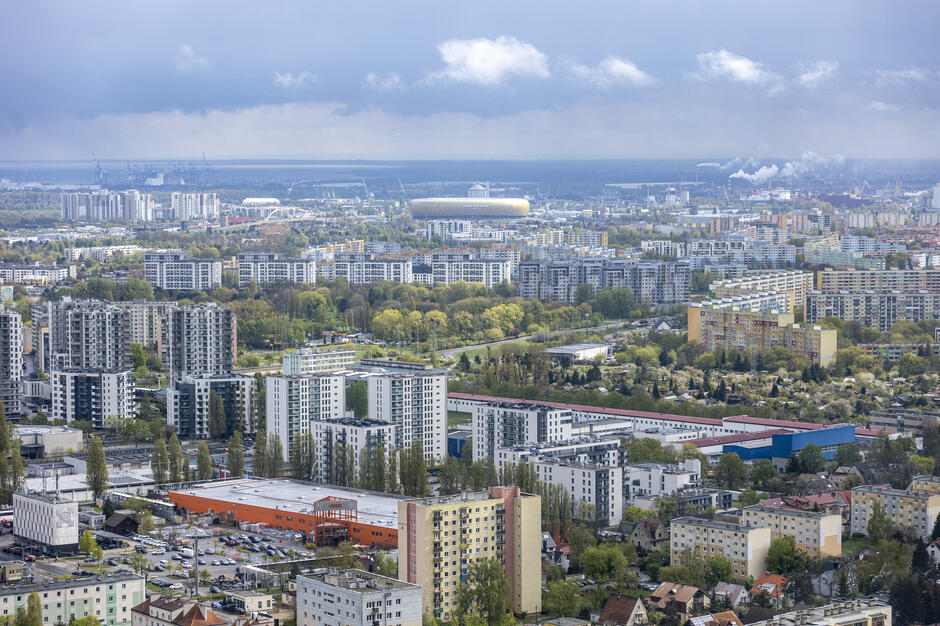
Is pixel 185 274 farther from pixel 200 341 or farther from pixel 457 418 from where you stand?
pixel 457 418

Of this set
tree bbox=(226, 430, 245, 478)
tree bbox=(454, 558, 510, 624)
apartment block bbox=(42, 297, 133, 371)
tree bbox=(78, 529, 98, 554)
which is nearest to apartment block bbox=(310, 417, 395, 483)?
tree bbox=(226, 430, 245, 478)

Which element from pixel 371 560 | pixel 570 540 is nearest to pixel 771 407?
pixel 570 540

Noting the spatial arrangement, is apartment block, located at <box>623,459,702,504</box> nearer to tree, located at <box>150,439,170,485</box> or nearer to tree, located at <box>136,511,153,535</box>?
tree, located at <box>136,511,153,535</box>

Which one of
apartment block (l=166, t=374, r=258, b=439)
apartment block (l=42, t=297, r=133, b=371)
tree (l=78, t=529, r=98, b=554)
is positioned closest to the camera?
tree (l=78, t=529, r=98, b=554)

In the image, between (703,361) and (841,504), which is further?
(703,361)

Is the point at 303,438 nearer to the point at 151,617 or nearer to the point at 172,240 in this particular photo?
the point at 151,617
